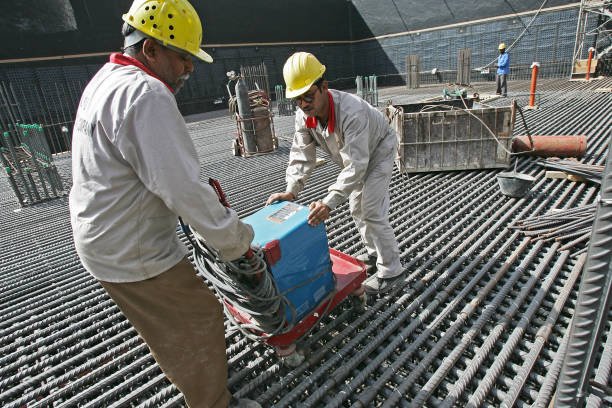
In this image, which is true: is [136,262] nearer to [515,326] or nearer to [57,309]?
[57,309]

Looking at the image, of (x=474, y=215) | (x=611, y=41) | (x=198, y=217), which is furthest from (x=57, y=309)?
(x=611, y=41)

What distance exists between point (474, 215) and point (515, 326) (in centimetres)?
175

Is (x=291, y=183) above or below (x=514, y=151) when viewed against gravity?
above

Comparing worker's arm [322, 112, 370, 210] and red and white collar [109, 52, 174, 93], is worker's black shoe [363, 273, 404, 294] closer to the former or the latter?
worker's arm [322, 112, 370, 210]

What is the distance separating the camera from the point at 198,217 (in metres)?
1.47

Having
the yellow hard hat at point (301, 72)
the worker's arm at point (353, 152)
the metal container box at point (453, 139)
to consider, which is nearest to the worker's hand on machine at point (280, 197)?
the worker's arm at point (353, 152)

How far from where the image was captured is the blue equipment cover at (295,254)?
6.54 feet

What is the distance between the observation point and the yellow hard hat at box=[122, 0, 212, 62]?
1.46 metres

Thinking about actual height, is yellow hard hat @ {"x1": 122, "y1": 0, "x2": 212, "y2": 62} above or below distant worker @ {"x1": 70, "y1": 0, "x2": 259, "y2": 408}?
above

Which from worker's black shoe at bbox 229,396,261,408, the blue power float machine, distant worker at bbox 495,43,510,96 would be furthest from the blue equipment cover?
distant worker at bbox 495,43,510,96

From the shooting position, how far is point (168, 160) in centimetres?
137

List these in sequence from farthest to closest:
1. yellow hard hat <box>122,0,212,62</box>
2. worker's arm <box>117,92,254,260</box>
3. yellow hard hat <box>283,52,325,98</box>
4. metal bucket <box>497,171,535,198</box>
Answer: metal bucket <box>497,171,535,198</box> < yellow hard hat <box>283,52,325,98</box> < yellow hard hat <box>122,0,212,62</box> < worker's arm <box>117,92,254,260</box>

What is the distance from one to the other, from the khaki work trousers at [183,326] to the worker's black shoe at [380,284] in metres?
1.33

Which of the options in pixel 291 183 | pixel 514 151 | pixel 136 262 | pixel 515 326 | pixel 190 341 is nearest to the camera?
pixel 136 262
